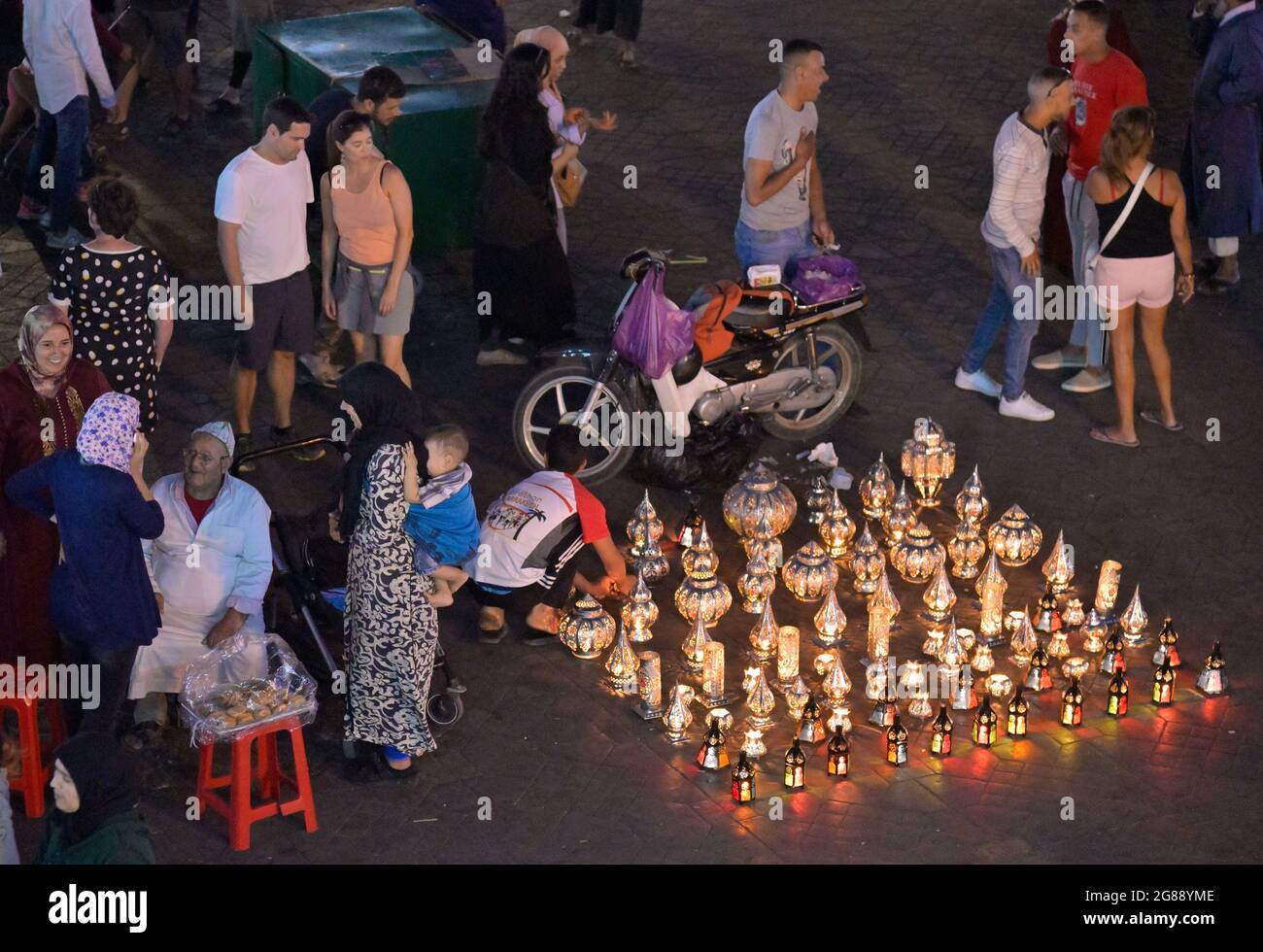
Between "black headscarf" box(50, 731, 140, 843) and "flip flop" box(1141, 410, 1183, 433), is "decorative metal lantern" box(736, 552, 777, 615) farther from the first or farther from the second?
"black headscarf" box(50, 731, 140, 843)

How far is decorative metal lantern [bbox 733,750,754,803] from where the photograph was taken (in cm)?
742

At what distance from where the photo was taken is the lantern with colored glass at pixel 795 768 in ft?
24.6

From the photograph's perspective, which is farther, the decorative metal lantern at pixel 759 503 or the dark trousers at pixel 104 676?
the decorative metal lantern at pixel 759 503

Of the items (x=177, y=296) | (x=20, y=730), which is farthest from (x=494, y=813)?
(x=177, y=296)

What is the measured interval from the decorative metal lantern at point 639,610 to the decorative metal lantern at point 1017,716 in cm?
164

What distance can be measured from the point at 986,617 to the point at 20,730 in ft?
13.8

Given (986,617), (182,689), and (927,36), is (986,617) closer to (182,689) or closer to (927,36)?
(182,689)

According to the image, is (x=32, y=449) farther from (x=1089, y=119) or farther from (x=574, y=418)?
(x=1089, y=119)

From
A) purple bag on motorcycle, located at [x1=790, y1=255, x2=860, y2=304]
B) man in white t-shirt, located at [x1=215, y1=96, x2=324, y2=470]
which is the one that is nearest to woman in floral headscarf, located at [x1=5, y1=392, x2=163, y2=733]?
man in white t-shirt, located at [x1=215, y1=96, x2=324, y2=470]

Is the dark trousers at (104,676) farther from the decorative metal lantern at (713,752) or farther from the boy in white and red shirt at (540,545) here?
the decorative metal lantern at (713,752)

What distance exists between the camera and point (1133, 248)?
9.69 m

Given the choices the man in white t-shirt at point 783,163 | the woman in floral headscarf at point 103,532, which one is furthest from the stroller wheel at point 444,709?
the man in white t-shirt at point 783,163

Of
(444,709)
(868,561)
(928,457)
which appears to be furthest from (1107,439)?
(444,709)

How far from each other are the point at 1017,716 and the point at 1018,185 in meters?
3.24
